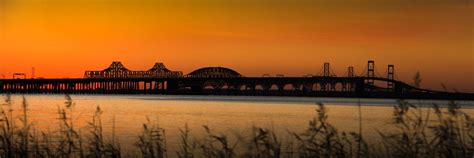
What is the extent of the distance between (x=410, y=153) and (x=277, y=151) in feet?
8.84

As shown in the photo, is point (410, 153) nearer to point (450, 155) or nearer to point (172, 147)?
point (450, 155)

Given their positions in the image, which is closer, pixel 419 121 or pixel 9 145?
pixel 419 121

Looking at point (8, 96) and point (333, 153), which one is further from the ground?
point (8, 96)

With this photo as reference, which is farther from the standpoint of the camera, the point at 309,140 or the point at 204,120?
the point at 204,120

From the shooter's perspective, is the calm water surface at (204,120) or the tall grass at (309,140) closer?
the tall grass at (309,140)

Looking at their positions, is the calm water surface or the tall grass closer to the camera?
the tall grass

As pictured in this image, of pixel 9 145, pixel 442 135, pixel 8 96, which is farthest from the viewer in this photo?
pixel 9 145

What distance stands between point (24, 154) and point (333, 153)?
629 cm

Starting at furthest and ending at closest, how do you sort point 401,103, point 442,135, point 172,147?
point 172,147 → point 442,135 → point 401,103

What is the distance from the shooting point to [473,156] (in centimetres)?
1630

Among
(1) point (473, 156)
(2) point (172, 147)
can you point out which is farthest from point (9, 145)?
(2) point (172, 147)

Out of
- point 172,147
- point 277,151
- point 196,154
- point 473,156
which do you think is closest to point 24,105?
point 277,151

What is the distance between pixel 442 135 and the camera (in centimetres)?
1321

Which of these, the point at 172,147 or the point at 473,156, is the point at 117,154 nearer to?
the point at 473,156
